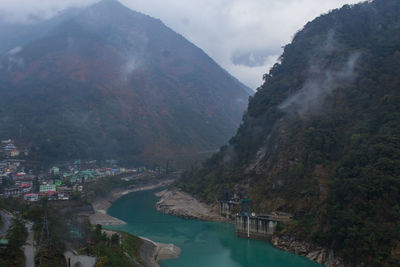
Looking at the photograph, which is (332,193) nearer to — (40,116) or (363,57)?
(363,57)

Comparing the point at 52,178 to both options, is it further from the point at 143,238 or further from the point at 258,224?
the point at 258,224

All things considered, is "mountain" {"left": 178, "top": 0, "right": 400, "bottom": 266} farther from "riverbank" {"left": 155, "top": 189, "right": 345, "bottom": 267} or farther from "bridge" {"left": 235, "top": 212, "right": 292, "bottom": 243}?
"bridge" {"left": 235, "top": 212, "right": 292, "bottom": 243}

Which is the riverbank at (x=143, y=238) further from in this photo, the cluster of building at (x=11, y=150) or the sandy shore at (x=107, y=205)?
the cluster of building at (x=11, y=150)

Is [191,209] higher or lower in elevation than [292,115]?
lower

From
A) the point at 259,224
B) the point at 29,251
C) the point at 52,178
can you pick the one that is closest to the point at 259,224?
the point at 259,224

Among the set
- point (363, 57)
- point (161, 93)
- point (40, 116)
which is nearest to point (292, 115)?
point (363, 57)

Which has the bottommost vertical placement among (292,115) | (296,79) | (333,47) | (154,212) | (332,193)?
(154,212)

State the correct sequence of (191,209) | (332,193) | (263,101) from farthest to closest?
(263,101) → (191,209) → (332,193)

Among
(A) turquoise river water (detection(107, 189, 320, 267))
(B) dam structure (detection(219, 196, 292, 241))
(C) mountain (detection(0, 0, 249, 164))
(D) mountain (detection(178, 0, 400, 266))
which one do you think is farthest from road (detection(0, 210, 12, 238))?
(C) mountain (detection(0, 0, 249, 164))
